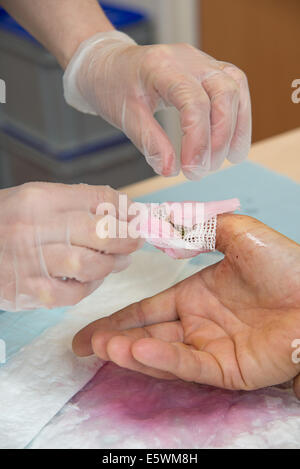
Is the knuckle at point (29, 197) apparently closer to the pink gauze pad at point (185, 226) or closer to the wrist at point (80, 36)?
the pink gauze pad at point (185, 226)

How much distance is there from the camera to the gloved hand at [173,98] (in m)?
1.06

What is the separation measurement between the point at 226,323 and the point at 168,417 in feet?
0.60

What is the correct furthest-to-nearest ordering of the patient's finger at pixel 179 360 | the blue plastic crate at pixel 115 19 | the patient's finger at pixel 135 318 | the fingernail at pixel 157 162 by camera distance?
the blue plastic crate at pixel 115 19 < the fingernail at pixel 157 162 < the patient's finger at pixel 135 318 < the patient's finger at pixel 179 360

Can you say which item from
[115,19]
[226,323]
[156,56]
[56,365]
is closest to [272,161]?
[156,56]

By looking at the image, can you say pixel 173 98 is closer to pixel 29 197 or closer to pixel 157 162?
pixel 157 162

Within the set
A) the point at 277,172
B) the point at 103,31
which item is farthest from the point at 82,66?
the point at 277,172

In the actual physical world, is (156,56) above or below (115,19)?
above

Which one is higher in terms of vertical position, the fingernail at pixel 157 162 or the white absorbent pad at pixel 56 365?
the fingernail at pixel 157 162

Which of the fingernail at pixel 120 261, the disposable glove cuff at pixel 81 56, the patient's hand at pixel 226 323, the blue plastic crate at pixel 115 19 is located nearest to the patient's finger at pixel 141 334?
the patient's hand at pixel 226 323

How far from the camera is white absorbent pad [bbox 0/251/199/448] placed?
2.98ft

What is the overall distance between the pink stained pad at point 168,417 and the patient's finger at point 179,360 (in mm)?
53

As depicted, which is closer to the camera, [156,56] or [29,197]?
[29,197]

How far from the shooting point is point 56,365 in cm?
101
